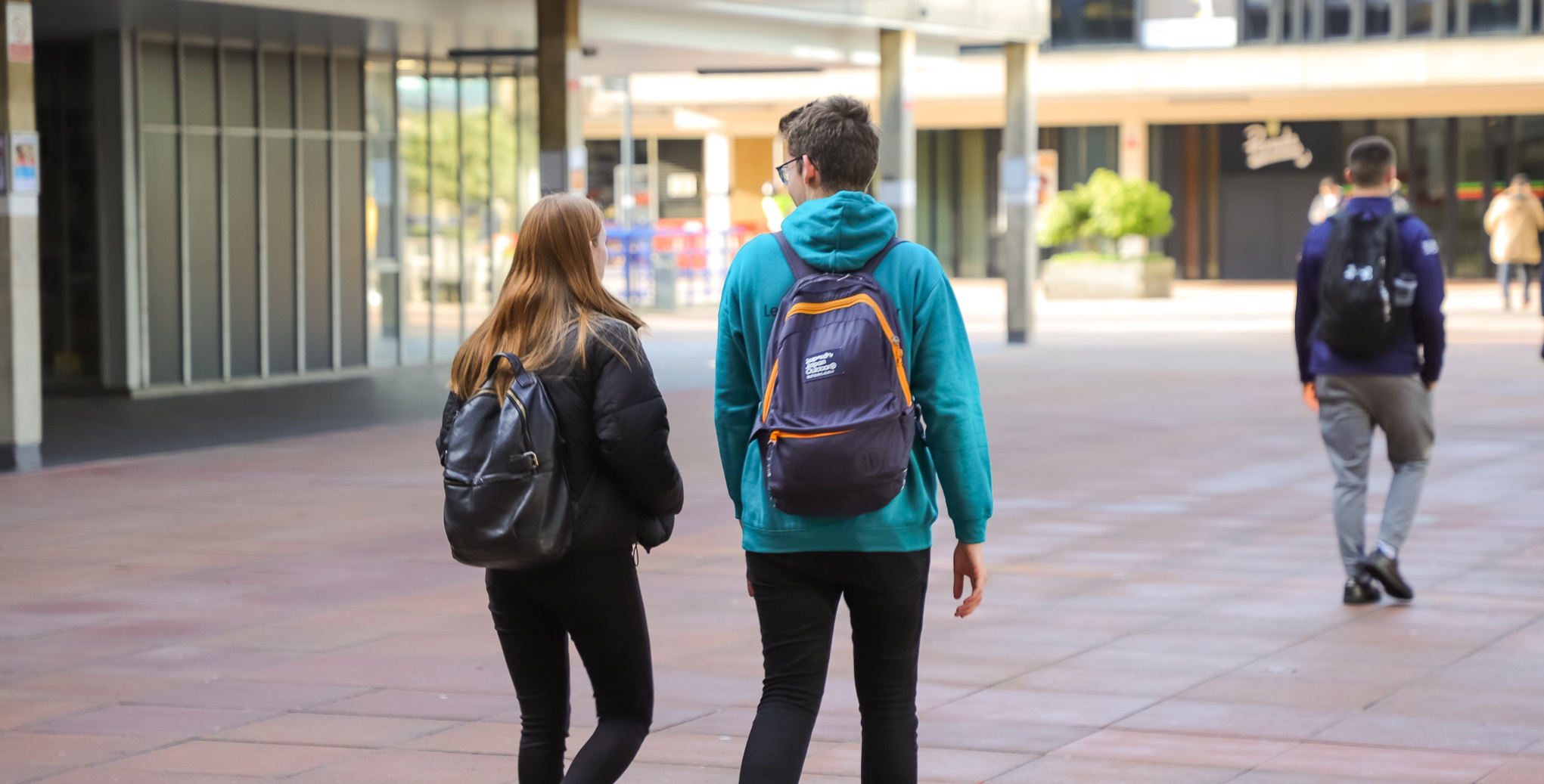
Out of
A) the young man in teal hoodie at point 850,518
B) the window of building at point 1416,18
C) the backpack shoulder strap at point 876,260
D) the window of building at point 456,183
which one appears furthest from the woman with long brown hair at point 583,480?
the window of building at point 1416,18

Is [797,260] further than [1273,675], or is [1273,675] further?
[1273,675]

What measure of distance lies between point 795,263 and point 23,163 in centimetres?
967

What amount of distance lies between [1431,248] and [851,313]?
4.39 m

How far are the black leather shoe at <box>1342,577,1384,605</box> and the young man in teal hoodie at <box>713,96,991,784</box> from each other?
422 centimetres

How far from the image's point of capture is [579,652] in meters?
4.09

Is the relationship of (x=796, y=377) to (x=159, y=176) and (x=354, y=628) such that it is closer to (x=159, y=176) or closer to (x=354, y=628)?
(x=354, y=628)

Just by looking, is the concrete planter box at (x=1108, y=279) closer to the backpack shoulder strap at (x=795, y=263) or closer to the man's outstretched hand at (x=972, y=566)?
the man's outstretched hand at (x=972, y=566)

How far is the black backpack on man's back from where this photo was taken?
7379 millimetres

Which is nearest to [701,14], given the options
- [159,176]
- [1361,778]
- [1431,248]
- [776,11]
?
[776,11]

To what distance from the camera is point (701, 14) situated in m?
19.8

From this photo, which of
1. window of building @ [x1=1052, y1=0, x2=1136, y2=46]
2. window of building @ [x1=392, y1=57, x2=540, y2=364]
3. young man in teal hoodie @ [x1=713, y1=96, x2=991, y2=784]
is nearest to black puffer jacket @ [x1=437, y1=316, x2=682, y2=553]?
young man in teal hoodie @ [x1=713, y1=96, x2=991, y2=784]

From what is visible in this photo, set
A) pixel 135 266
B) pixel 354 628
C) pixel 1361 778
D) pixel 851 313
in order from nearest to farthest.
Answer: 1. pixel 851 313
2. pixel 1361 778
3. pixel 354 628
4. pixel 135 266

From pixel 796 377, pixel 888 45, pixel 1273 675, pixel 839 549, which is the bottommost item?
pixel 1273 675

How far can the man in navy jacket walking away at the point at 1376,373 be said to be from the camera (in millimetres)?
7434
